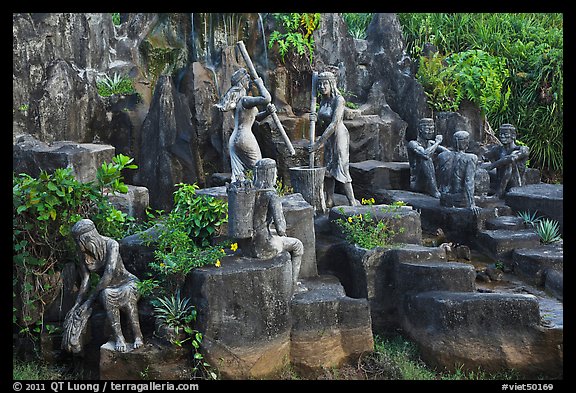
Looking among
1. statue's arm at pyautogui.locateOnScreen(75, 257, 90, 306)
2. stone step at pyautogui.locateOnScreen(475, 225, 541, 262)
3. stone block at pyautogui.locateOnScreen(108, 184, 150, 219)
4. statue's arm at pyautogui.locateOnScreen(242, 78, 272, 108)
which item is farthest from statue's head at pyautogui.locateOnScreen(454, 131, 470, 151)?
statue's arm at pyautogui.locateOnScreen(75, 257, 90, 306)

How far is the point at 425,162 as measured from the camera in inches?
461

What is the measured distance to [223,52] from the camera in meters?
13.0

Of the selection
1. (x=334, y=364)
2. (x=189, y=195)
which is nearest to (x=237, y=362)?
(x=334, y=364)

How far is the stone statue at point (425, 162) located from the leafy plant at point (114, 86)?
20.2ft

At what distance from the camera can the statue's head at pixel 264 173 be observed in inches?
283

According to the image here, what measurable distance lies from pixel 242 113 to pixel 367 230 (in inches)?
99.3

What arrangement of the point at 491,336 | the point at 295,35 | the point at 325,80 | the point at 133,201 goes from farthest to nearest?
1. the point at 295,35
2. the point at 133,201
3. the point at 325,80
4. the point at 491,336

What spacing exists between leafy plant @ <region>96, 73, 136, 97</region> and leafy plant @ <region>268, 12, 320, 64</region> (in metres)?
3.25

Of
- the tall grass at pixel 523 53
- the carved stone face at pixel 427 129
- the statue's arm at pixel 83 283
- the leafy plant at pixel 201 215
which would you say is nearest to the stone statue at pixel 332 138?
the leafy plant at pixel 201 215

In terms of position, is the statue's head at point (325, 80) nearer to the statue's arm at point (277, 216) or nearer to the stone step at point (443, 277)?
the statue's arm at point (277, 216)

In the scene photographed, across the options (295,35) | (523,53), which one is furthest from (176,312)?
(523,53)

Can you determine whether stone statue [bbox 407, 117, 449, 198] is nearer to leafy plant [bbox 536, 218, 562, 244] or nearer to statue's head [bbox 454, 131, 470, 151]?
statue's head [bbox 454, 131, 470, 151]

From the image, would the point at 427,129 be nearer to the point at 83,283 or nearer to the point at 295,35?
the point at 295,35

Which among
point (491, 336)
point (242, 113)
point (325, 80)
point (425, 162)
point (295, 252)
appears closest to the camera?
point (491, 336)
